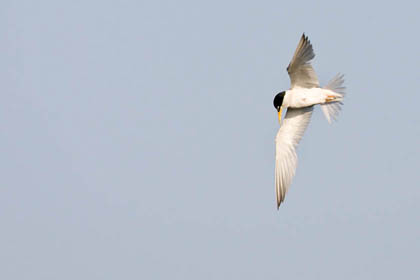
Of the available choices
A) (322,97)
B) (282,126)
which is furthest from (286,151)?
(322,97)

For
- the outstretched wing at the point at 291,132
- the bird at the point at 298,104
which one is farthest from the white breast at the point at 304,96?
the outstretched wing at the point at 291,132

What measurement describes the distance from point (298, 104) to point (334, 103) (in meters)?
0.97

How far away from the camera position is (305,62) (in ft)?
61.8

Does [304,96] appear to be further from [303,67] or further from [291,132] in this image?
[291,132]

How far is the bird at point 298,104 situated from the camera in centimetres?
1902

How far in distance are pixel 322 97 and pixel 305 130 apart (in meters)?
1.69

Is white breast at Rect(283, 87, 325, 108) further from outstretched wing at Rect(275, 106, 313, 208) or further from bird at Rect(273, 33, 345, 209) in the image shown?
outstretched wing at Rect(275, 106, 313, 208)

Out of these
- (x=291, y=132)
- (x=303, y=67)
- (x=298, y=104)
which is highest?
(x=303, y=67)

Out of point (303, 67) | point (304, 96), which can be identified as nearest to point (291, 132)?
point (304, 96)

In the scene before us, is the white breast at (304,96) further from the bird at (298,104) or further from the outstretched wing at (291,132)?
the outstretched wing at (291,132)

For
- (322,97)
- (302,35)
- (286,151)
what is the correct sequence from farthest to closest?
(286,151) < (322,97) < (302,35)

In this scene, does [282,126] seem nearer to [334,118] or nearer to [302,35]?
[334,118]

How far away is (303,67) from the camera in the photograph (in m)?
19.0

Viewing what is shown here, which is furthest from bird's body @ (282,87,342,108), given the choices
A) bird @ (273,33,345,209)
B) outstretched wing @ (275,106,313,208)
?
outstretched wing @ (275,106,313,208)
